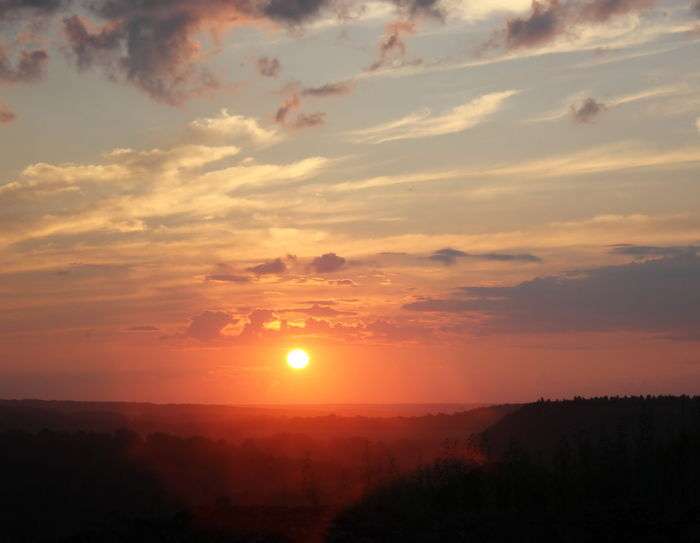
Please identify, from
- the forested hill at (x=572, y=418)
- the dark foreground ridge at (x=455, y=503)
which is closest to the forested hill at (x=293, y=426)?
the forested hill at (x=572, y=418)

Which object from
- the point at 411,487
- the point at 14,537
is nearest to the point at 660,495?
the point at 411,487

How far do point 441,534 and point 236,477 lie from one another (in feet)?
122

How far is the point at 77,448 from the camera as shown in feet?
163

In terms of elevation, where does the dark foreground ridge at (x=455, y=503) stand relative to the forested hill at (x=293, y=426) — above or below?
below

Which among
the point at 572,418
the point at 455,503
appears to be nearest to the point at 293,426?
the point at 572,418

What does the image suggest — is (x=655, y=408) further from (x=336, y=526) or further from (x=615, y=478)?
(x=336, y=526)

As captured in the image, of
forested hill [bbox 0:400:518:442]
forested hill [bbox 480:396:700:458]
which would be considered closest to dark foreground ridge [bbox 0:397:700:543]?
forested hill [bbox 480:396:700:458]

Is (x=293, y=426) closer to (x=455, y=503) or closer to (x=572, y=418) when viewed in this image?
(x=572, y=418)

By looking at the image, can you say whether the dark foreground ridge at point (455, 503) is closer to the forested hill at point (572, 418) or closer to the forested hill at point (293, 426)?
the forested hill at point (572, 418)

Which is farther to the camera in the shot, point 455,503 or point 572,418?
point 572,418

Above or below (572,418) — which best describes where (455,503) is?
below

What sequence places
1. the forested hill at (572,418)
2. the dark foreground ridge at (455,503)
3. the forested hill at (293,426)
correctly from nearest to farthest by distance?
the dark foreground ridge at (455,503) < the forested hill at (572,418) < the forested hill at (293,426)

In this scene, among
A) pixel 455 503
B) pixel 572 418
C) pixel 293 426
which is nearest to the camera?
pixel 455 503

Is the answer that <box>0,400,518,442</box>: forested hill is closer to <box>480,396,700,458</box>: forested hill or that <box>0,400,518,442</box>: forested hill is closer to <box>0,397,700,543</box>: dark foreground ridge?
<box>480,396,700,458</box>: forested hill
